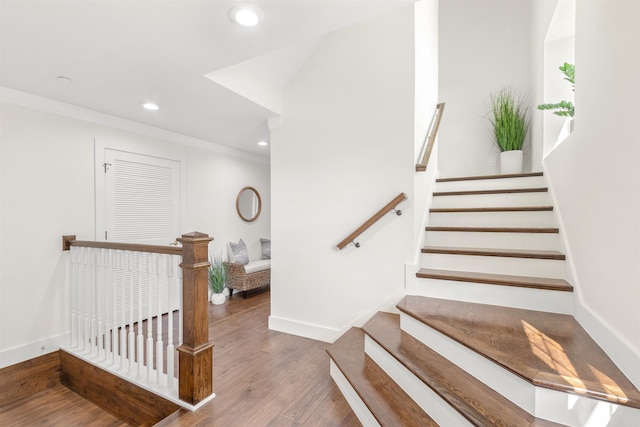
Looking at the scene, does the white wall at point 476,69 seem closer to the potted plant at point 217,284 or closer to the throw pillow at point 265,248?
the throw pillow at point 265,248

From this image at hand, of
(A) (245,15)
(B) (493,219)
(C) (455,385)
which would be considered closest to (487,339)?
(C) (455,385)

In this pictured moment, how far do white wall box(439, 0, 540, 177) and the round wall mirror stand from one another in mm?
3069

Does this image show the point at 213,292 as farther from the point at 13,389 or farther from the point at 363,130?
the point at 363,130

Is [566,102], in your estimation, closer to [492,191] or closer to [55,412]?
[492,191]

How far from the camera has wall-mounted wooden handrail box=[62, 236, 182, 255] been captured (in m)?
2.01

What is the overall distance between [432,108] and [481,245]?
1.58 metres

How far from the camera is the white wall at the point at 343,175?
253cm

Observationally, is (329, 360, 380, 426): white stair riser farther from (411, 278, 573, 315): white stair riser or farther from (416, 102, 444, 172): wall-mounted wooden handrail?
(416, 102, 444, 172): wall-mounted wooden handrail

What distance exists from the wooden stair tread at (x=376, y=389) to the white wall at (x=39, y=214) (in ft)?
8.67

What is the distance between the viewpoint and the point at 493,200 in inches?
106

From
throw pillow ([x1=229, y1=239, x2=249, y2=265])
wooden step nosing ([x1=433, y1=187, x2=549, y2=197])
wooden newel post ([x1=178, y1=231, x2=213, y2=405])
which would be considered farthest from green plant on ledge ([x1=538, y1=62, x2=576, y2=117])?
throw pillow ([x1=229, y1=239, x2=249, y2=265])

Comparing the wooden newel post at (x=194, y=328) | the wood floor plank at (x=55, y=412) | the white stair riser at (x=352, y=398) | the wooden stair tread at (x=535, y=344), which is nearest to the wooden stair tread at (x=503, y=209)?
the wooden stair tread at (x=535, y=344)

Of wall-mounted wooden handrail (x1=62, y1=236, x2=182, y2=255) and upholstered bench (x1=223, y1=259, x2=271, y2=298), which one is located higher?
wall-mounted wooden handrail (x1=62, y1=236, x2=182, y2=255)

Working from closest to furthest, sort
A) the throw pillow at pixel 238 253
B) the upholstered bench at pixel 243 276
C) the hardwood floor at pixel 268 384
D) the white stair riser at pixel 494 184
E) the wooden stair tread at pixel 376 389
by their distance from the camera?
the wooden stair tread at pixel 376 389
the hardwood floor at pixel 268 384
the white stair riser at pixel 494 184
the upholstered bench at pixel 243 276
the throw pillow at pixel 238 253
